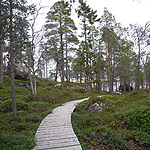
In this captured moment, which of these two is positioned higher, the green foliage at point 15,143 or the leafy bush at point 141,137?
the green foliage at point 15,143

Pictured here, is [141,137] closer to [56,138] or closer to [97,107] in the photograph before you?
[56,138]

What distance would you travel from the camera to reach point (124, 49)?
57.7 ft

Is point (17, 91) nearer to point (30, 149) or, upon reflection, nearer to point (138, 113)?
point (30, 149)

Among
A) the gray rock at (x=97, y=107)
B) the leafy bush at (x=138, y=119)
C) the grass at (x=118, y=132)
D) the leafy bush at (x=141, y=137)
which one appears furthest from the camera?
the gray rock at (x=97, y=107)

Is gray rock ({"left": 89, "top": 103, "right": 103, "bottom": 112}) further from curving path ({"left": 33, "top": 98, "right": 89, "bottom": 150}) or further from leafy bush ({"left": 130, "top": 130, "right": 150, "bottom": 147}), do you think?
curving path ({"left": 33, "top": 98, "right": 89, "bottom": 150})

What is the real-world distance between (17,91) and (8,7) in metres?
9.44

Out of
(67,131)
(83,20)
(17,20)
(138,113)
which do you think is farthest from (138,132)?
(17,20)

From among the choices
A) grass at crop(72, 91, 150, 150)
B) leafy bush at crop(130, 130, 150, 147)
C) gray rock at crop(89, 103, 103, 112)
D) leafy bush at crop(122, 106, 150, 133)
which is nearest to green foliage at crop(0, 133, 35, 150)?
grass at crop(72, 91, 150, 150)

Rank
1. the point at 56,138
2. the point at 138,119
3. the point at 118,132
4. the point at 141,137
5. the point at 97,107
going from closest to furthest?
the point at 56,138
the point at 141,137
the point at 118,132
the point at 138,119
the point at 97,107

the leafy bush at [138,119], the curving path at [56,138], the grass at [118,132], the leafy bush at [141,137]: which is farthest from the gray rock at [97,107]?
the curving path at [56,138]

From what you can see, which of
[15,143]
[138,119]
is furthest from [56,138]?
[138,119]

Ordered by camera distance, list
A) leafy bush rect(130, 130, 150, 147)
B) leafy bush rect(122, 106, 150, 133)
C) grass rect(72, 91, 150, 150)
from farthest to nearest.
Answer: leafy bush rect(122, 106, 150, 133) < leafy bush rect(130, 130, 150, 147) < grass rect(72, 91, 150, 150)

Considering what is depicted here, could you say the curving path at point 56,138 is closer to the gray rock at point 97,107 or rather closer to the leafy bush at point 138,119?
the leafy bush at point 138,119

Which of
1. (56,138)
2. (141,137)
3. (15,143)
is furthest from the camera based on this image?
(141,137)
